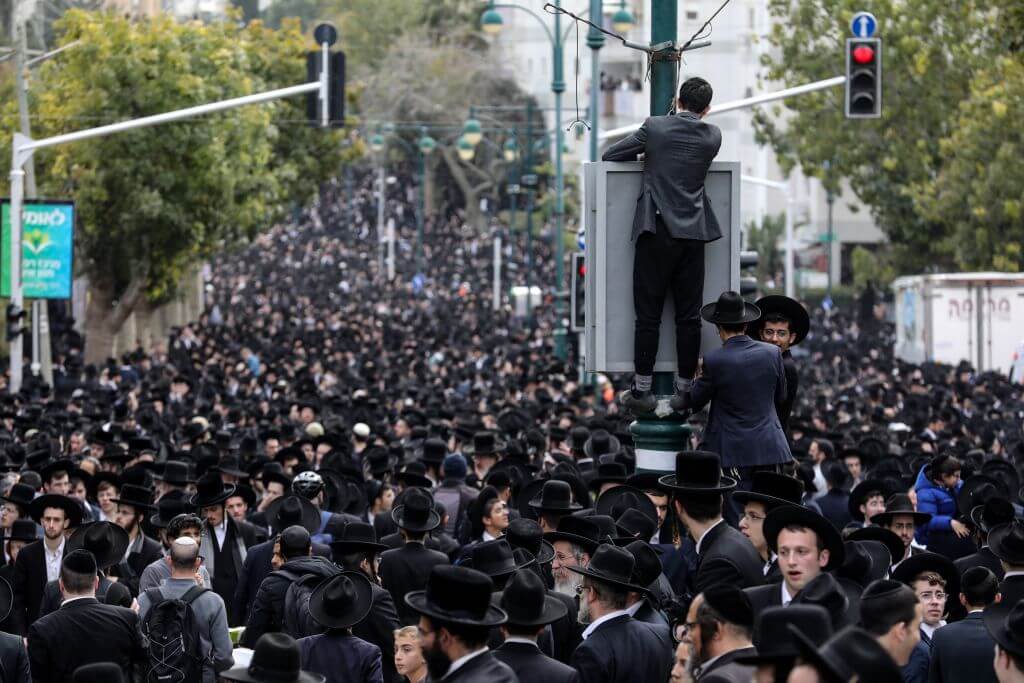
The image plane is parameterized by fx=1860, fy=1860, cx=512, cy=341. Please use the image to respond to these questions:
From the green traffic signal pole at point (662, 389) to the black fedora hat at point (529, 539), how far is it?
701mm

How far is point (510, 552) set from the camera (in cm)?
913

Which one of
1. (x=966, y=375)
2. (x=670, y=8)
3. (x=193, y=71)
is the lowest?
(x=966, y=375)

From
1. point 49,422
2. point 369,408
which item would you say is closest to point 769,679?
point 49,422

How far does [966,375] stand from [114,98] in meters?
18.8

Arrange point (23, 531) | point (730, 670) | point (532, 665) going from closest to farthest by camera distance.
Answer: point (730, 670)
point (532, 665)
point (23, 531)

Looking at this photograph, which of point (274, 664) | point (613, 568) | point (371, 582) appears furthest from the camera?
point (371, 582)

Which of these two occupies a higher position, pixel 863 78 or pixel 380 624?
pixel 863 78

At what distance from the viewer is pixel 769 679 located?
5.55 meters

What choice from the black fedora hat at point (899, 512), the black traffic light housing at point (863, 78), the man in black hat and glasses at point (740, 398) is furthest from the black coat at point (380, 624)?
the black traffic light housing at point (863, 78)

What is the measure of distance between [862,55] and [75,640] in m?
16.2

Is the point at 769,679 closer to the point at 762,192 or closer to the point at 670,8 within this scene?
the point at 670,8

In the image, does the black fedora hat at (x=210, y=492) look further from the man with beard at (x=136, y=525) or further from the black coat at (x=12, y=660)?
the black coat at (x=12, y=660)

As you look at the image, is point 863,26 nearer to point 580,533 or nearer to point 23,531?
point 23,531

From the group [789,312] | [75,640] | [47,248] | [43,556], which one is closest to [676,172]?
[789,312]
